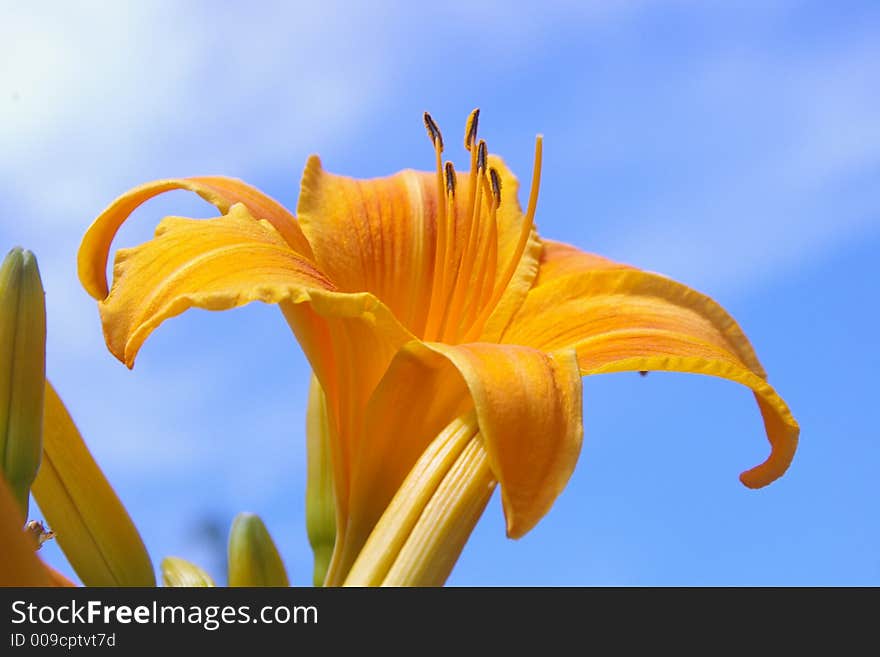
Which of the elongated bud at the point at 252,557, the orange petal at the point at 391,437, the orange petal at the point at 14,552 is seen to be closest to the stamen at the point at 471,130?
the orange petal at the point at 391,437

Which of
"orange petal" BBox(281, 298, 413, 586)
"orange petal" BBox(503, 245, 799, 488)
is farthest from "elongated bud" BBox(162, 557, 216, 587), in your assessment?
"orange petal" BBox(503, 245, 799, 488)

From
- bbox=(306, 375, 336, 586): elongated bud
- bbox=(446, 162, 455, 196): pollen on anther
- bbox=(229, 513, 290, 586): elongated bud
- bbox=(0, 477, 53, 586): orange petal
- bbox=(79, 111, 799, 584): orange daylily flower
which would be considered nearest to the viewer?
bbox=(0, 477, 53, 586): orange petal

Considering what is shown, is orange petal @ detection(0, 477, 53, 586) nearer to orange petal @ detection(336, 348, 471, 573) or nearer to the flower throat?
orange petal @ detection(336, 348, 471, 573)

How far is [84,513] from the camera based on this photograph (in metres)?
1.57

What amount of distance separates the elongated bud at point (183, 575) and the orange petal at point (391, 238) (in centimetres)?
57

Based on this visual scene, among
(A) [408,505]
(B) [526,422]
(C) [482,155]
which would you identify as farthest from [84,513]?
(C) [482,155]

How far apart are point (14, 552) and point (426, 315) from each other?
1.22m

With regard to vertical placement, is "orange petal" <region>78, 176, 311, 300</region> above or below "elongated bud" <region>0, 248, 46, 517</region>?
above

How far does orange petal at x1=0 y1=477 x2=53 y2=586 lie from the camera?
0.90m

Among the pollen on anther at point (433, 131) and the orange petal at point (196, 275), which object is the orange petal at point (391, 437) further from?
the pollen on anther at point (433, 131)

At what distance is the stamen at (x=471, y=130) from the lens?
2.02 meters

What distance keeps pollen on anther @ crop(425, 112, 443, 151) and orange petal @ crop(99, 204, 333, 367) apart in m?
0.41
